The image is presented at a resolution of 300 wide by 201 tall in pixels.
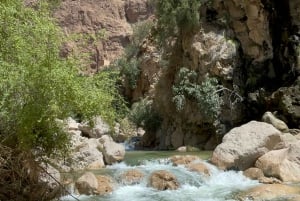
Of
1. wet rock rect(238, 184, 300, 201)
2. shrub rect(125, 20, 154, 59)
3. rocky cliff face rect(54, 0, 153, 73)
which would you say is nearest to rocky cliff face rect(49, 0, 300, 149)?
wet rock rect(238, 184, 300, 201)

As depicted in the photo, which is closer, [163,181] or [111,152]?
[163,181]

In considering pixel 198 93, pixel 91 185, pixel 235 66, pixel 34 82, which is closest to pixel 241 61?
pixel 235 66

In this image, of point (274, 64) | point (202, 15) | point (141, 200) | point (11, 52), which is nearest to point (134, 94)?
point (202, 15)

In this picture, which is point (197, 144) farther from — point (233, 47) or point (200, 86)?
point (233, 47)

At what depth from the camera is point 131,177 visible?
14.8m

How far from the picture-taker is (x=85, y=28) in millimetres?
54062

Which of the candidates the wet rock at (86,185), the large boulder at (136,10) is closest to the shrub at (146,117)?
the wet rock at (86,185)

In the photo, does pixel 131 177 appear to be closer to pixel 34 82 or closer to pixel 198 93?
pixel 34 82

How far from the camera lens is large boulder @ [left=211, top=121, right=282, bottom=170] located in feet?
52.8

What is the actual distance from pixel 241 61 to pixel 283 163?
42.9 ft

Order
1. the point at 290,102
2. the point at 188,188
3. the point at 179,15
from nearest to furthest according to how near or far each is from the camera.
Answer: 1. the point at 188,188
2. the point at 290,102
3. the point at 179,15

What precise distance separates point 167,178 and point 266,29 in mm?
14644

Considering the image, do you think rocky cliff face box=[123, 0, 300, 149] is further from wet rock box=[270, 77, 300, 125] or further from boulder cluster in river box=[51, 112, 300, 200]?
boulder cluster in river box=[51, 112, 300, 200]

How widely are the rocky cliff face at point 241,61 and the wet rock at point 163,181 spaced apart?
36.9ft
